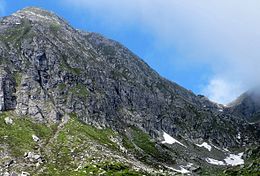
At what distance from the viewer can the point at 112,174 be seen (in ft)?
653

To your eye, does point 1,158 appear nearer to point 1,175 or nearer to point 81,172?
point 1,175

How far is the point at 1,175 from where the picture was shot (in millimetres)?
184250

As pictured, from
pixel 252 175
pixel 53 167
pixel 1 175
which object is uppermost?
pixel 252 175

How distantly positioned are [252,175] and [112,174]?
2519 inches

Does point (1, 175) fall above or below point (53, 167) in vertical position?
below

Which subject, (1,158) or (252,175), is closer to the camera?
(252,175)

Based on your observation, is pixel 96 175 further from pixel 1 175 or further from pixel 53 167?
pixel 1 175

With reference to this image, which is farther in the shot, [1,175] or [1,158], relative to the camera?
[1,158]

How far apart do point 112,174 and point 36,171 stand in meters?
35.2

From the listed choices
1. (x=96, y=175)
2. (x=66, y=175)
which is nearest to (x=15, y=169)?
(x=66, y=175)

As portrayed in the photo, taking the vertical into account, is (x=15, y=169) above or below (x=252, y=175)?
below

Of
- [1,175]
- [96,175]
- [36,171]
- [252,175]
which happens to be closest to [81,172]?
[96,175]

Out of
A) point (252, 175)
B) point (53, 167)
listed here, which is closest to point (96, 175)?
point (53, 167)

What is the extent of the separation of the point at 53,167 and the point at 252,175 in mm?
90220
